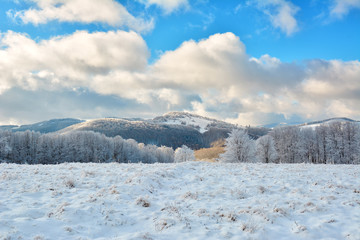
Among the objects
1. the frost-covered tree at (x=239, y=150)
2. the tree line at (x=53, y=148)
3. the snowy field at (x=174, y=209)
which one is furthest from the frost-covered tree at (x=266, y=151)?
the snowy field at (x=174, y=209)

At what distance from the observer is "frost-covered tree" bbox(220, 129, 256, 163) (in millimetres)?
47750

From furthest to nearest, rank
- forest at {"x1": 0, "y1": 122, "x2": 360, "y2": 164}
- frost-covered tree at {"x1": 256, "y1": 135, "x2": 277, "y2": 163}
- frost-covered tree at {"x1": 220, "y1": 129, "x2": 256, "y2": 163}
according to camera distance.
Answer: frost-covered tree at {"x1": 256, "y1": 135, "x2": 277, "y2": 163}, forest at {"x1": 0, "y1": 122, "x2": 360, "y2": 164}, frost-covered tree at {"x1": 220, "y1": 129, "x2": 256, "y2": 163}

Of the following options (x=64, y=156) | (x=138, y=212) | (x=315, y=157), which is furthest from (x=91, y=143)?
(x=138, y=212)

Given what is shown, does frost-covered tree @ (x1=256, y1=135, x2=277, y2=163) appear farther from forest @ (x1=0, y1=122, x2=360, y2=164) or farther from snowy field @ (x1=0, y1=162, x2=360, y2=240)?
snowy field @ (x1=0, y1=162, x2=360, y2=240)

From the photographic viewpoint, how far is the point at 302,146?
64.6 metres

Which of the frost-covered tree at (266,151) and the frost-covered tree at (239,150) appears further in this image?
the frost-covered tree at (266,151)

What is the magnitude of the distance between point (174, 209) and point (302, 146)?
67791 mm

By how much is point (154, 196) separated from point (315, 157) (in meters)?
72.5

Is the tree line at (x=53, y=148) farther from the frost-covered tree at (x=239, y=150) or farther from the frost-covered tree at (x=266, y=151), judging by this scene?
the frost-covered tree at (x=266, y=151)

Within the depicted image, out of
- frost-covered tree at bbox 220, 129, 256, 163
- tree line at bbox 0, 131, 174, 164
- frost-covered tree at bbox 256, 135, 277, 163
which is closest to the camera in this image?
frost-covered tree at bbox 220, 129, 256, 163

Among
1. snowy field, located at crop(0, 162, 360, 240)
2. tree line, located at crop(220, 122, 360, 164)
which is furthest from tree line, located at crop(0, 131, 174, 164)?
snowy field, located at crop(0, 162, 360, 240)

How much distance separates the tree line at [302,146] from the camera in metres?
48.3

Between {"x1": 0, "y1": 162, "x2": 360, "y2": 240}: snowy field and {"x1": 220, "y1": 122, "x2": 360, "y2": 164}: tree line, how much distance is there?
35.9 m

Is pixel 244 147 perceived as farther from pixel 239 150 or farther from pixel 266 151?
pixel 266 151
